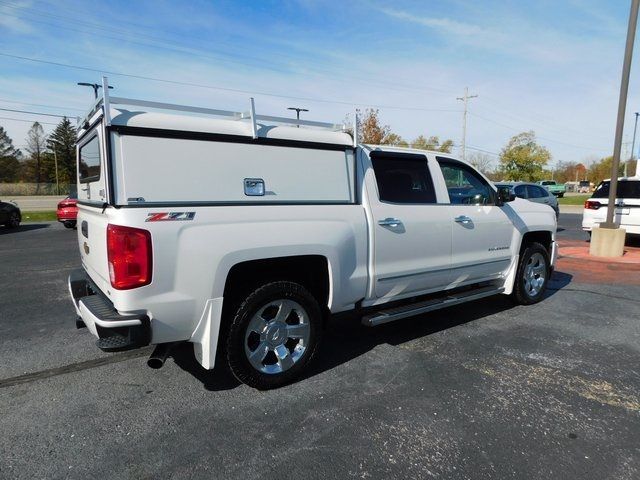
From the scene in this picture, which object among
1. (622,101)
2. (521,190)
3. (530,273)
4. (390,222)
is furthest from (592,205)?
(390,222)

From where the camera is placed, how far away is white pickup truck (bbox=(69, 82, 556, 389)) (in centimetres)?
294

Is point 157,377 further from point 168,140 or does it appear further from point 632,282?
point 632,282

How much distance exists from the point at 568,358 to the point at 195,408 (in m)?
3.38

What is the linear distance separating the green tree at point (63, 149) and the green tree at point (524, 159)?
60820mm

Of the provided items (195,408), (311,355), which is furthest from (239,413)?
(311,355)

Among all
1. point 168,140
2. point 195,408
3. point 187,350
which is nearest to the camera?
point 168,140

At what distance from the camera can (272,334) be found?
11.6 ft

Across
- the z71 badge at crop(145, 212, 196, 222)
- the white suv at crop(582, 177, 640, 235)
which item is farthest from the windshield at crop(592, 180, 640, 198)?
the z71 badge at crop(145, 212, 196, 222)

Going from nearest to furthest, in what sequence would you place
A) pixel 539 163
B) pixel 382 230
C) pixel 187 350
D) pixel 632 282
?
1. pixel 382 230
2. pixel 187 350
3. pixel 632 282
4. pixel 539 163

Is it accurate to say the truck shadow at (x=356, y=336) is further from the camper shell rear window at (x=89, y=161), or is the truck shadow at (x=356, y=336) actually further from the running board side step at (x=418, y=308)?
the camper shell rear window at (x=89, y=161)

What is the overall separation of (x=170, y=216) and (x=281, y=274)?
104 cm

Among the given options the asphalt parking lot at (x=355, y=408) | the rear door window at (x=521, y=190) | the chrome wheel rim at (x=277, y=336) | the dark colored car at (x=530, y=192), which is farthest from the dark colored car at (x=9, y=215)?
the rear door window at (x=521, y=190)

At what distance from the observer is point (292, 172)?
11.8 ft

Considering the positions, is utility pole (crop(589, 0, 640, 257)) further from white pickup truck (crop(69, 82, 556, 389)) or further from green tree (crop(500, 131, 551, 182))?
green tree (crop(500, 131, 551, 182))
